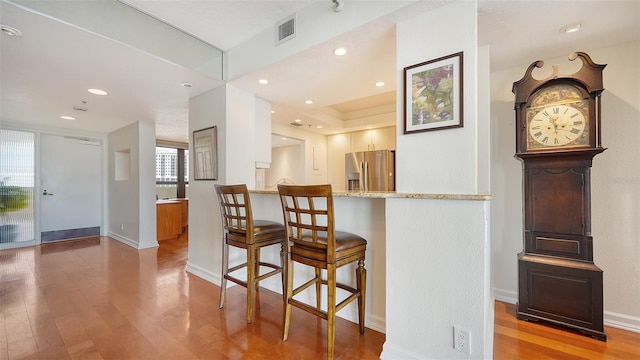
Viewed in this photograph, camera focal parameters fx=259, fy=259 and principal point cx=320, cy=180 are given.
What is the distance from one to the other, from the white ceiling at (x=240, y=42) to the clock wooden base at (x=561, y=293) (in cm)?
174

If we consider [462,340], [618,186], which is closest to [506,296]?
[618,186]

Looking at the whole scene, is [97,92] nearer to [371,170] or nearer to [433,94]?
[433,94]

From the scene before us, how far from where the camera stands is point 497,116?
8.50 feet

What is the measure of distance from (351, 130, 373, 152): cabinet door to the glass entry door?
589 centimetres

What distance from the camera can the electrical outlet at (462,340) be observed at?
1.40 m

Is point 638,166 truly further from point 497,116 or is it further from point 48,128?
point 48,128

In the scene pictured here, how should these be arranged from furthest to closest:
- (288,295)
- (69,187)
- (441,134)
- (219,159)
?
1. (69,187)
2. (219,159)
3. (288,295)
4. (441,134)

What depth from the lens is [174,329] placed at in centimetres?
197

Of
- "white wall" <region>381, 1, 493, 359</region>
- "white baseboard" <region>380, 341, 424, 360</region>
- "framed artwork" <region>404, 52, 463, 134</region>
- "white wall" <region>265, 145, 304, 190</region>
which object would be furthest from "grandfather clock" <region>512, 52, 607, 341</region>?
"white wall" <region>265, 145, 304, 190</region>

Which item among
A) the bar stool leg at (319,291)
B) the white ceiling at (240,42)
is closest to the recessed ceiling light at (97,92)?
the white ceiling at (240,42)

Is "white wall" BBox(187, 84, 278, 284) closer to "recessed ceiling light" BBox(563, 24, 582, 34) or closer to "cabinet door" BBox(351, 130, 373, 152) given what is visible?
"cabinet door" BBox(351, 130, 373, 152)

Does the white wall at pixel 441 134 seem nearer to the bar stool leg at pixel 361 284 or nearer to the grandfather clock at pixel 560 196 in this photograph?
the bar stool leg at pixel 361 284

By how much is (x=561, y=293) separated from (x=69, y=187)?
750cm

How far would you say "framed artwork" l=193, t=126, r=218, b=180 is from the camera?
2.94m
